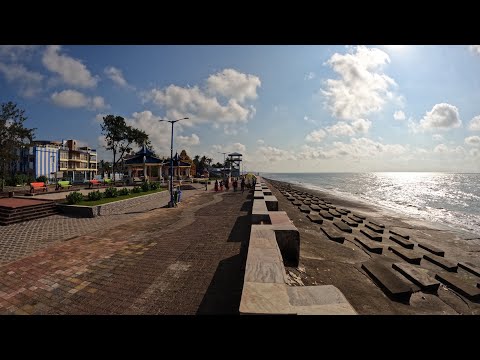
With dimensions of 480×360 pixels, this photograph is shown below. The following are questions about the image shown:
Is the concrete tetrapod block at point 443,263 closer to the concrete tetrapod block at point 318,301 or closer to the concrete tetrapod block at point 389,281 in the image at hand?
the concrete tetrapod block at point 389,281

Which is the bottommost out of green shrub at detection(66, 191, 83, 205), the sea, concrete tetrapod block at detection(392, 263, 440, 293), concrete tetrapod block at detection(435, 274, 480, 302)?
the sea

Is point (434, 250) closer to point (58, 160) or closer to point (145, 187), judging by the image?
point (145, 187)

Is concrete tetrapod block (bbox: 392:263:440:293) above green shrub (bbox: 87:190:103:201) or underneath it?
underneath

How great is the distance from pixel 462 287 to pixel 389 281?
2910 millimetres

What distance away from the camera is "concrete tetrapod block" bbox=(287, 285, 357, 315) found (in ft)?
11.1

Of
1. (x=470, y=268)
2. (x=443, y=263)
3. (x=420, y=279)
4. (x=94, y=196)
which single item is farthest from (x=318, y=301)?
(x=94, y=196)

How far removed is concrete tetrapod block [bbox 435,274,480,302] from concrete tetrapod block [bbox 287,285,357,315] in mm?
5681

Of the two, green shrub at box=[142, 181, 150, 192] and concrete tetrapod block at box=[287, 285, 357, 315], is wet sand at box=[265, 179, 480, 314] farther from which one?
green shrub at box=[142, 181, 150, 192]

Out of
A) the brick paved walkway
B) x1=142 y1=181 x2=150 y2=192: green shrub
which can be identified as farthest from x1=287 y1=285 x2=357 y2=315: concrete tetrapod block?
x1=142 y1=181 x2=150 y2=192: green shrub

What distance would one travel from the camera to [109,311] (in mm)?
4723

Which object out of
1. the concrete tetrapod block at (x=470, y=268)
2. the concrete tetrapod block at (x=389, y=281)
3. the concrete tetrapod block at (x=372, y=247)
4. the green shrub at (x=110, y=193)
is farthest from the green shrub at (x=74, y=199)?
the concrete tetrapod block at (x=470, y=268)
